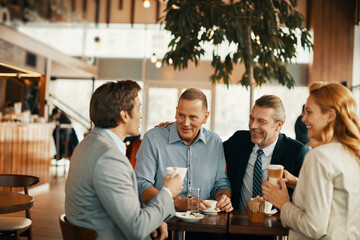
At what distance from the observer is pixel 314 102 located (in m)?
1.90

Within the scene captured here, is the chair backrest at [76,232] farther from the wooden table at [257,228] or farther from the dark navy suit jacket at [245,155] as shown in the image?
the dark navy suit jacket at [245,155]

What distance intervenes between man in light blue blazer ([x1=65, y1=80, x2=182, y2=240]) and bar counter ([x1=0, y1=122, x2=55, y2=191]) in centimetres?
493

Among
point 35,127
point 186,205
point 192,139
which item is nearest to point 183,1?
point 192,139

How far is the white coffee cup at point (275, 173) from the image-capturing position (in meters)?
2.01

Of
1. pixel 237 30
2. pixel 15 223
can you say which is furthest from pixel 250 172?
pixel 15 223

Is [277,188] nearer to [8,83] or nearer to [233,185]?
[233,185]

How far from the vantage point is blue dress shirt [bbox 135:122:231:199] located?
269 cm

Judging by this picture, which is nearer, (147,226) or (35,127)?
(147,226)

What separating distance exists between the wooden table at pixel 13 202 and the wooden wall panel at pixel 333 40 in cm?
898

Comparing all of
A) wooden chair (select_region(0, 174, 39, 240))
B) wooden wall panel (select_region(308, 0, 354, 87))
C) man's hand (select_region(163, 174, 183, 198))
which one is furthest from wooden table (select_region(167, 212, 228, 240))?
wooden wall panel (select_region(308, 0, 354, 87))

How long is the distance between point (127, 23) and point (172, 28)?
8.08 meters

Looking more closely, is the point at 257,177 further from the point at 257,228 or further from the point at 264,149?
the point at 257,228

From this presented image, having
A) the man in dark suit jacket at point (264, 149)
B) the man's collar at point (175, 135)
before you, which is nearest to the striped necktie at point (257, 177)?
the man in dark suit jacket at point (264, 149)

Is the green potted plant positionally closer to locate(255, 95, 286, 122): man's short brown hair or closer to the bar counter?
locate(255, 95, 286, 122): man's short brown hair
